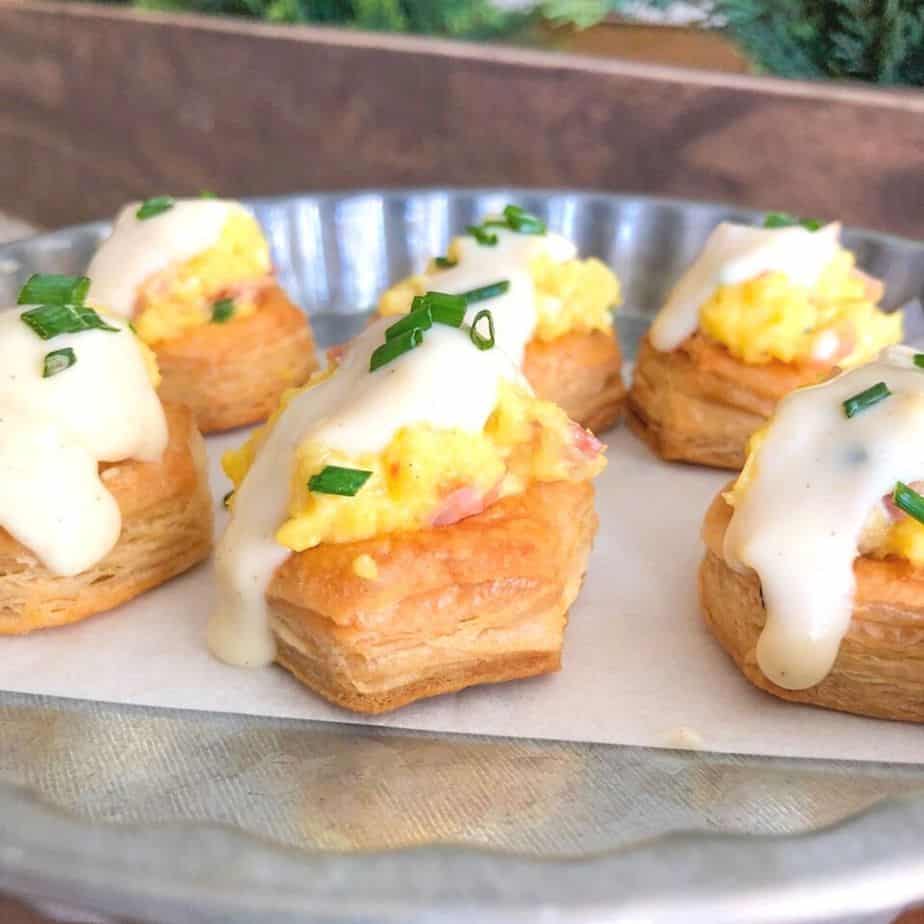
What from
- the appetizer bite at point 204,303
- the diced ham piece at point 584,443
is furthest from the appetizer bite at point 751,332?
the appetizer bite at point 204,303

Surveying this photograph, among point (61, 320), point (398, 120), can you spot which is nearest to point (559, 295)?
point (61, 320)

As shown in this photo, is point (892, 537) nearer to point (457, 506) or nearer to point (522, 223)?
point (457, 506)

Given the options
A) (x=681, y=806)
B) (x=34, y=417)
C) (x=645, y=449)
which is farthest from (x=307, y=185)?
(x=681, y=806)

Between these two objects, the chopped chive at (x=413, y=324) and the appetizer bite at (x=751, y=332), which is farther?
the appetizer bite at (x=751, y=332)

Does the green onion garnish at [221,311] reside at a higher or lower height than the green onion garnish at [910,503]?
lower

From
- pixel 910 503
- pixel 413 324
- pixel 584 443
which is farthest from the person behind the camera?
pixel 584 443

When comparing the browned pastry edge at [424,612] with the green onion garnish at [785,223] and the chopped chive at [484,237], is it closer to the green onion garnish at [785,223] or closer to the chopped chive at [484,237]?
the chopped chive at [484,237]

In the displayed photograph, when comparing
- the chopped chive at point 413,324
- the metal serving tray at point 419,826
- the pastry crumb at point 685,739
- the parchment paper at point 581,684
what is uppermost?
the chopped chive at point 413,324
